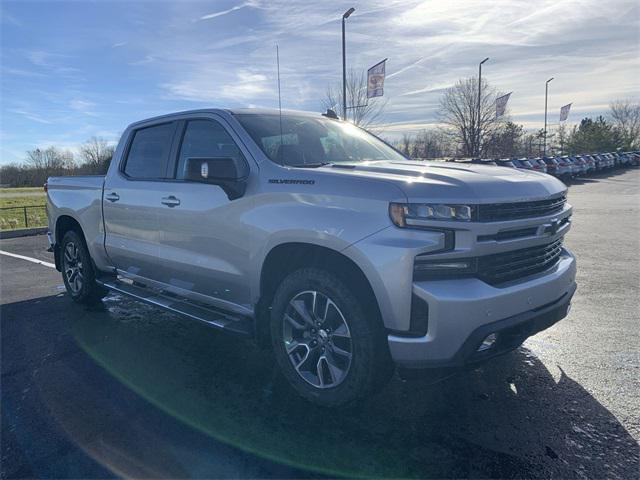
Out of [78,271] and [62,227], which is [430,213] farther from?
[62,227]

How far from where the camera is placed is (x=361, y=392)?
9.77 feet

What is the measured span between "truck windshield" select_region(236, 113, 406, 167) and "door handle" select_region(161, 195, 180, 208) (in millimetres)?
883

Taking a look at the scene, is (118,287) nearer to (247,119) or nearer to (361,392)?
(247,119)

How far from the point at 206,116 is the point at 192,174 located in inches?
35.1

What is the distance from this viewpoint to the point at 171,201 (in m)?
4.23

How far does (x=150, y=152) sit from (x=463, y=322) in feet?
11.6

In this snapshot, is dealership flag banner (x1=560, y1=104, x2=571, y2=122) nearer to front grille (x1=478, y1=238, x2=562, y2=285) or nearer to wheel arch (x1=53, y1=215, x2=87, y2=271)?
wheel arch (x1=53, y1=215, x2=87, y2=271)

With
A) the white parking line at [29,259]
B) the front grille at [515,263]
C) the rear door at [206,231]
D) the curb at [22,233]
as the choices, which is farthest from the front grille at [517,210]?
the curb at [22,233]

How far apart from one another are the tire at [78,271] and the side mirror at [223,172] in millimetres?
2822

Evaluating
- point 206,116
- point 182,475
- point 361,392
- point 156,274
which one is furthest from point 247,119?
point 182,475

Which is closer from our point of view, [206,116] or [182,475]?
[182,475]

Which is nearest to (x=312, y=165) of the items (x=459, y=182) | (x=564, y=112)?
(x=459, y=182)

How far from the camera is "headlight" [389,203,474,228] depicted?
2.70 metres

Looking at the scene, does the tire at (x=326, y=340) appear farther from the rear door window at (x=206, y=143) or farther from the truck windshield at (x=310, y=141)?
the rear door window at (x=206, y=143)
